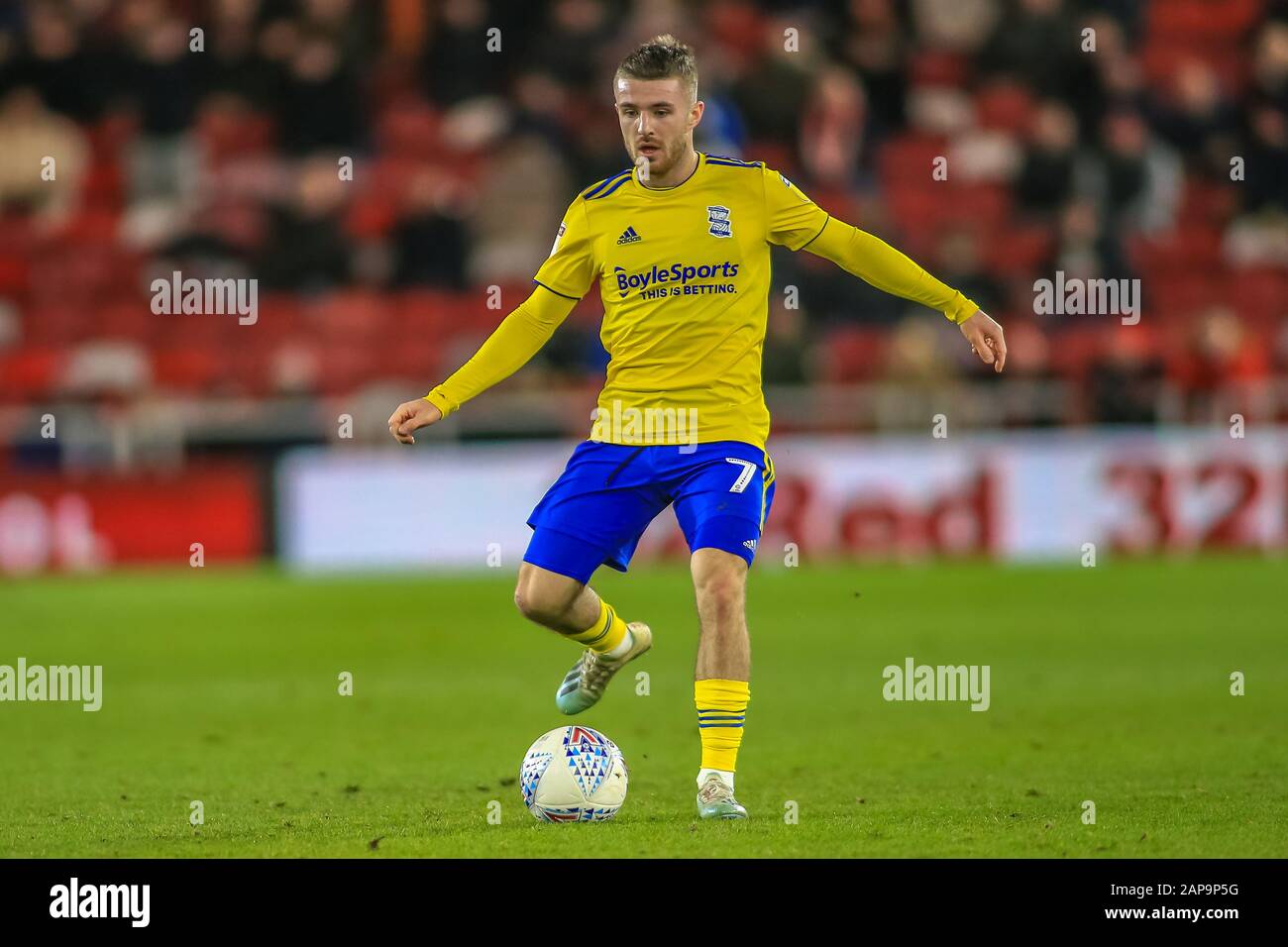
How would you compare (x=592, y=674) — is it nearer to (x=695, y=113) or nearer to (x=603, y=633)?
(x=603, y=633)

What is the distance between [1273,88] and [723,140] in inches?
375

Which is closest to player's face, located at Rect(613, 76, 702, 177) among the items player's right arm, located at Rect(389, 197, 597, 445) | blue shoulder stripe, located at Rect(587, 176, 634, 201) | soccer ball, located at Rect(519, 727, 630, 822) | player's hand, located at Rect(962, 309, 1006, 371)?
blue shoulder stripe, located at Rect(587, 176, 634, 201)

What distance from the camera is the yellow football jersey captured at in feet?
23.7

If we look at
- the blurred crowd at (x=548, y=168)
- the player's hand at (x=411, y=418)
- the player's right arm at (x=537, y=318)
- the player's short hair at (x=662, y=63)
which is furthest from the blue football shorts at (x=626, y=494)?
the blurred crowd at (x=548, y=168)

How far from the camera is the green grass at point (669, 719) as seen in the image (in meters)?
6.55

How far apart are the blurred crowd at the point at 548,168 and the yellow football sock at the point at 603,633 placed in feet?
34.6

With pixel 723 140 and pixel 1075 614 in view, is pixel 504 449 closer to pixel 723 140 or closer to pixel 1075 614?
pixel 723 140

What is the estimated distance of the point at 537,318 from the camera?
7.51 metres

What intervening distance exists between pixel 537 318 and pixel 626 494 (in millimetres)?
746

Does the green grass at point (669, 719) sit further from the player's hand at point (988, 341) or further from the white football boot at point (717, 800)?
the player's hand at point (988, 341)

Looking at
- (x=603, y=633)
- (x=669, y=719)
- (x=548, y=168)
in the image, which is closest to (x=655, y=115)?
(x=603, y=633)

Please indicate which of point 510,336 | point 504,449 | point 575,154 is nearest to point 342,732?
point 510,336

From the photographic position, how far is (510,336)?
295 inches

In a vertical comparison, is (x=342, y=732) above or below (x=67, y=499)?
below
